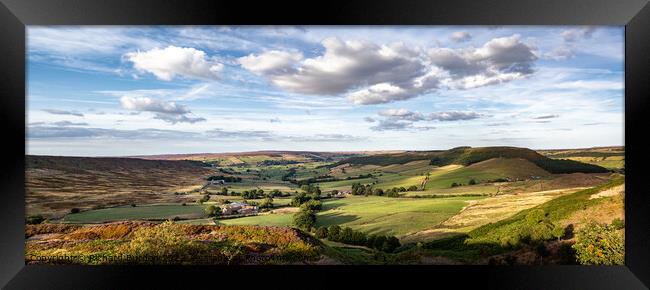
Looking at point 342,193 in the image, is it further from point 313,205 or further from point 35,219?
point 35,219

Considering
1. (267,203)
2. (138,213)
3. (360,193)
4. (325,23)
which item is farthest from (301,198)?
(325,23)

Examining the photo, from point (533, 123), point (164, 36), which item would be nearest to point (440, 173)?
point (533, 123)

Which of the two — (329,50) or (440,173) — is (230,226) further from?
(440,173)

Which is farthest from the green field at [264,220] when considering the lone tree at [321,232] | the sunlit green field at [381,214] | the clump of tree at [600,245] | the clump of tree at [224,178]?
the clump of tree at [600,245]

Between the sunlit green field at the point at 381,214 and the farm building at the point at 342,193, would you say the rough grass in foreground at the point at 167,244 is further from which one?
the farm building at the point at 342,193

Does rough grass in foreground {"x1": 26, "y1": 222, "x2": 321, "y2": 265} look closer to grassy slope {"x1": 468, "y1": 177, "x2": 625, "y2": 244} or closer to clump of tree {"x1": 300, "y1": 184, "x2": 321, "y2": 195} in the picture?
clump of tree {"x1": 300, "y1": 184, "x2": 321, "y2": 195}

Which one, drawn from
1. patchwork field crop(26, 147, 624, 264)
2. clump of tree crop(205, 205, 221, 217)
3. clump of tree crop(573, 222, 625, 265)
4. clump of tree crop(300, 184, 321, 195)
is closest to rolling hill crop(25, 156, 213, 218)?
patchwork field crop(26, 147, 624, 264)

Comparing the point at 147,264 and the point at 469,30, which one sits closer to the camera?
the point at 147,264
